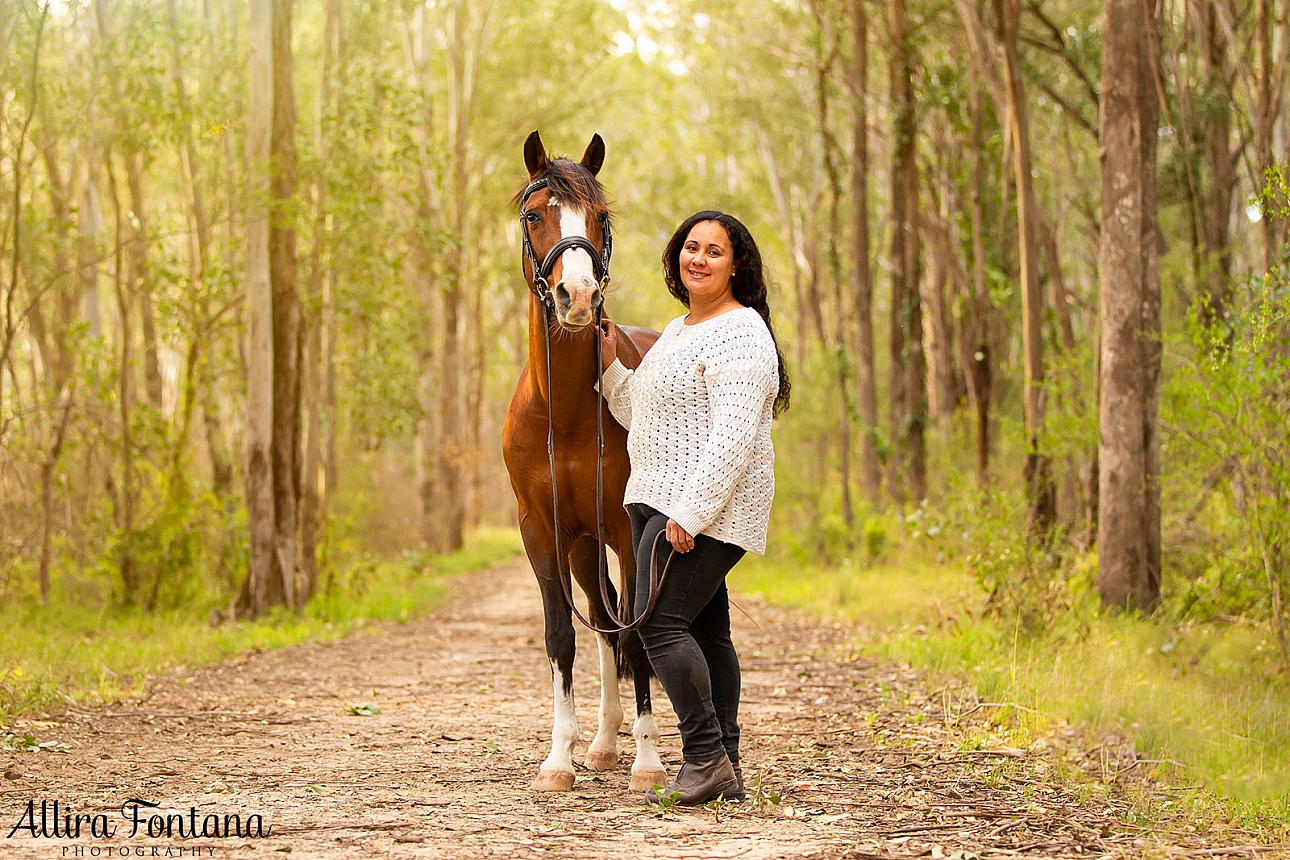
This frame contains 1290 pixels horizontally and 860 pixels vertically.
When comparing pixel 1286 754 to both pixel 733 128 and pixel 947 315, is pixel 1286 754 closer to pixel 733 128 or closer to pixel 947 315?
pixel 947 315

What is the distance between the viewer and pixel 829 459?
19.5 metres

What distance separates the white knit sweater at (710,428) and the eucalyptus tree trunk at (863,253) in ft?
39.4

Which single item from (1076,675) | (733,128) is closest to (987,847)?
(1076,675)

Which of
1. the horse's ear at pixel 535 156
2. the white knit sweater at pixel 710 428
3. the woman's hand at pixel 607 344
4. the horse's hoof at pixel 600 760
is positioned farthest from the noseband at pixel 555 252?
the horse's hoof at pixel 600 760

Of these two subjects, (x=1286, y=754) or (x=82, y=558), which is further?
(x=82, y=558)

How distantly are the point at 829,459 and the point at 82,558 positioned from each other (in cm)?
1127

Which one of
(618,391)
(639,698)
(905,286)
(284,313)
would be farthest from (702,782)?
(905,286)

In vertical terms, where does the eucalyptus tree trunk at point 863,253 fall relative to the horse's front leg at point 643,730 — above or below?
above

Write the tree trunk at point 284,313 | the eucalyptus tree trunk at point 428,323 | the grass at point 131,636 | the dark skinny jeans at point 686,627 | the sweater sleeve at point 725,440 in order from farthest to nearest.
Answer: the eucalyptus tree trunk at point 428,323 < the tree trunk at point 284,313 < the grass at point 131,636 < the dark skinny jeans at point 686,627 < the sweater sleeve at point 725,440

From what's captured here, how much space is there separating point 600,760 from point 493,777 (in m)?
0.54

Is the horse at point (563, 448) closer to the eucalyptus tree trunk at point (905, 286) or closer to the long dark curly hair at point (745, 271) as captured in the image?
the long dark curly hair at point (745, 271)

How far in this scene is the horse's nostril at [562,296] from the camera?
4410 mm

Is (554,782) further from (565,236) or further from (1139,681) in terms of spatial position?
(1139,681)

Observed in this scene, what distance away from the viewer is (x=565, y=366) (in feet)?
16.5
